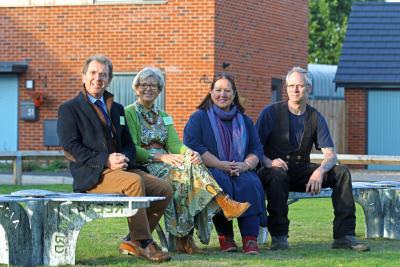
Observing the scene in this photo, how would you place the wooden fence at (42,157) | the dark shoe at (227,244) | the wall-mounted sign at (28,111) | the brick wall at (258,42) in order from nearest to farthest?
the dark shoe at (227,244), the wooden fence at (42,157), the brick wall at (258,42), the wall-mounted sign at (28,111)

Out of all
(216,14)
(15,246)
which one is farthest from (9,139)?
(15,246)

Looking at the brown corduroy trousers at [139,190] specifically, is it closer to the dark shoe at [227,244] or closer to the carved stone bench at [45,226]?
the carved stone bench at [45,226]

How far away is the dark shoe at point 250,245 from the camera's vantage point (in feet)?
31.5

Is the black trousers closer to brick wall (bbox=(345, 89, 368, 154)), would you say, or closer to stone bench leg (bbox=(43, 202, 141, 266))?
stone bench leg (bbox=(43, 202, 141, 266))

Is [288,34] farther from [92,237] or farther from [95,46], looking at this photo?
[92,237]

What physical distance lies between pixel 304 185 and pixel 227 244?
1.10 metres

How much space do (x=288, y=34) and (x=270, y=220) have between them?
17.1 metres

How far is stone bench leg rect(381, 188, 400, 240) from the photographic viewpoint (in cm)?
1126

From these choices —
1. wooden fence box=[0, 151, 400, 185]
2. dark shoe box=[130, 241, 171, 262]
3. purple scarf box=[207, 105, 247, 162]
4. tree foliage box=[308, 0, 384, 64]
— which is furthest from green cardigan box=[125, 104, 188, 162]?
tree foliage box=[308, 0, 384, 64]

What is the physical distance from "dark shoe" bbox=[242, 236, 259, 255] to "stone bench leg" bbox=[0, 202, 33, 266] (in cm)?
193

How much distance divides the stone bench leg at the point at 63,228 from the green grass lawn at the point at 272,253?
0.18 m

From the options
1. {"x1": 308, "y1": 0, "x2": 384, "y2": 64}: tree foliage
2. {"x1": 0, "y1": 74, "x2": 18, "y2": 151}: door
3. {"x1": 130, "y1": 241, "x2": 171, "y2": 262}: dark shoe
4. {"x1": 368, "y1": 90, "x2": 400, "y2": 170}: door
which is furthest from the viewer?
{"x1": 308, "y1": 0, "x2": 384, "y2": 64}: tree foliage

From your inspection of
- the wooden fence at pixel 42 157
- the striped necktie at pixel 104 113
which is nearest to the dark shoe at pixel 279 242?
the striped necktie at pixel 104 113

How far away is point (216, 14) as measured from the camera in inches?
912
